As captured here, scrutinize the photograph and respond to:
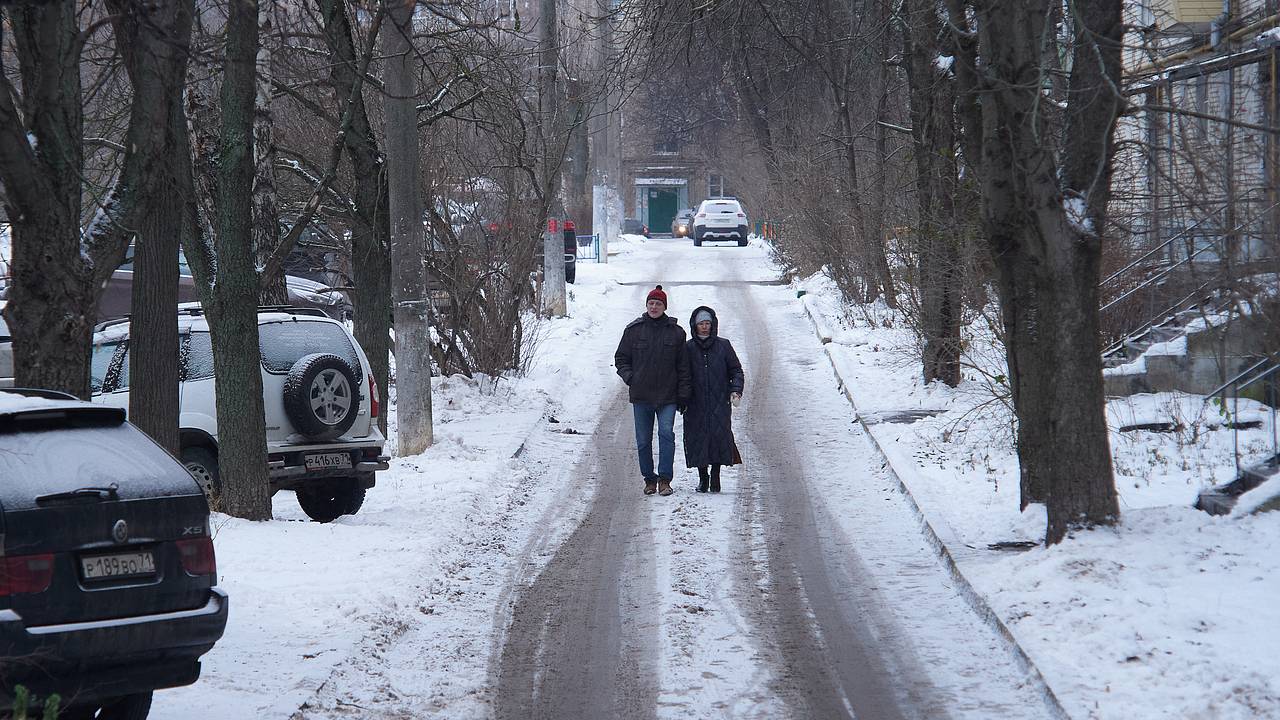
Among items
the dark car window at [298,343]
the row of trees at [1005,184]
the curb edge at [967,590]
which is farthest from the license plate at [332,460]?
the row of trees at [1005,184]

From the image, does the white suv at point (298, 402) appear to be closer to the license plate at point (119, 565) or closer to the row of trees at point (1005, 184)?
the row of trees at point (1005, 184)

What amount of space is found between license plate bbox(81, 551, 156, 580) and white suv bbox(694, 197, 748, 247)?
4305 centimetres

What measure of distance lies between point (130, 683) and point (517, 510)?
6.01 metres

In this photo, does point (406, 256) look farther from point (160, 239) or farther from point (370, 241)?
point (160, 239)

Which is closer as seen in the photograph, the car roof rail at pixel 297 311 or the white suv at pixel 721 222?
the car roof rail at pixel 297 311

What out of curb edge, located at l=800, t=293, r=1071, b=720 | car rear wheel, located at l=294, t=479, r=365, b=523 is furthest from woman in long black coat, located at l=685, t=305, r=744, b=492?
car rear wheel, located at l=294, t=479, r=365, b=523

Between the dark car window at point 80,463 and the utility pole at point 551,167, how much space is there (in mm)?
8835

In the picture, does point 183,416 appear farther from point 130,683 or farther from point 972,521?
point 972,521

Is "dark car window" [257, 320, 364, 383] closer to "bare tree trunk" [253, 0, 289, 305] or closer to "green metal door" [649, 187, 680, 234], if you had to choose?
"bare tree trunk" [253, 0, 289, 305]

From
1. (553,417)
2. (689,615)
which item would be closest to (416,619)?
(689,615)

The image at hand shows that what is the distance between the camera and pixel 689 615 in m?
7.40

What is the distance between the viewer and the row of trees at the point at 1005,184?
7.62 m

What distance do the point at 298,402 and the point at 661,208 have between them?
207 feet

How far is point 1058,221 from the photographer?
7602 mm
